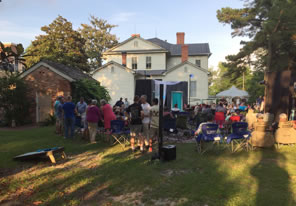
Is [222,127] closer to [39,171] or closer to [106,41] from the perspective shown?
[39,171]

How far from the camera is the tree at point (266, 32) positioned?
65.3 feet

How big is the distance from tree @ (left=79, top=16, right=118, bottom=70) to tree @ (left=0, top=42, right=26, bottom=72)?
3710 centimetres

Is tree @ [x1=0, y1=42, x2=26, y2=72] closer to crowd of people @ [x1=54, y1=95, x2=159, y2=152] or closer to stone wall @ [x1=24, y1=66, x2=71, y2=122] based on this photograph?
crowd of people @ [x1=54, y1=95, x2=159, y2=152]

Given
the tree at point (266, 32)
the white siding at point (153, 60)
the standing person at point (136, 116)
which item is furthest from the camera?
the white siding at point (153, 60)

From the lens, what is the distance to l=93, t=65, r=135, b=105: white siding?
80.5 ft

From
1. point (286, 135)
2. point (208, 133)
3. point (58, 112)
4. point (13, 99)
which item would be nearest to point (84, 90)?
point (13, 99)

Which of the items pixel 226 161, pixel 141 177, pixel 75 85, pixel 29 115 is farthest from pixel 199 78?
pixel 141 177

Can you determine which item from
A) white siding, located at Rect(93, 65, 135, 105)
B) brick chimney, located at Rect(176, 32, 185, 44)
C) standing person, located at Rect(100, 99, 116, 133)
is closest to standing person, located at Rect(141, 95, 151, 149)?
standing person, located at Rect(100, 99, 116, 133)

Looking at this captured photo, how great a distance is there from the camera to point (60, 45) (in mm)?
26656

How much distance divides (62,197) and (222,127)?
24.6 feet

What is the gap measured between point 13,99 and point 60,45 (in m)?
14.3

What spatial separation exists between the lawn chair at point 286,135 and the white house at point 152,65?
1571cm

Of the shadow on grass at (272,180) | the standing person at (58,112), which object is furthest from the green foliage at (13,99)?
the shadow on grass at (272,180)

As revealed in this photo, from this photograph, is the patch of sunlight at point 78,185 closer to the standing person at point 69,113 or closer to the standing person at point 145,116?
the standing person at point 145,116
